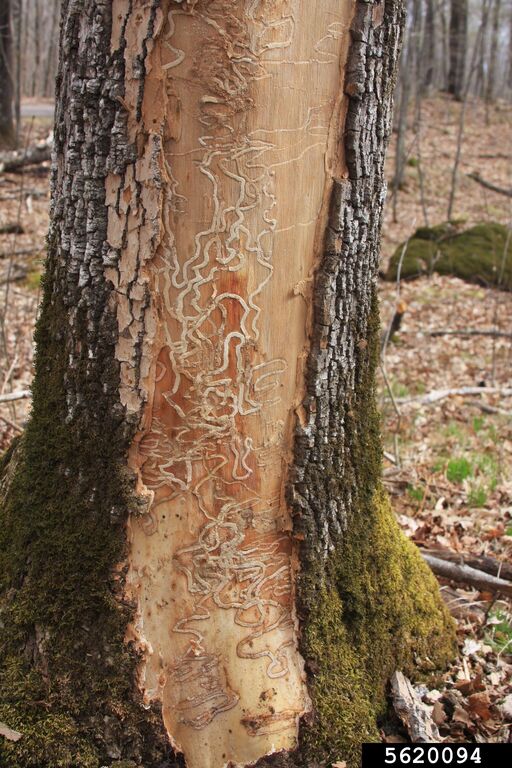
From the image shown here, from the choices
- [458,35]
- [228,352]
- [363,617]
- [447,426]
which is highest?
[458,35]

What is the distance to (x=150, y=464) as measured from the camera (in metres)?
2.18

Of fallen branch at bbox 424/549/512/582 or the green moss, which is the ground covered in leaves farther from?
the green moss

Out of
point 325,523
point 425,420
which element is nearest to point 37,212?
point 425,420

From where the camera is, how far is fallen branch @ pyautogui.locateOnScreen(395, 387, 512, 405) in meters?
6.20

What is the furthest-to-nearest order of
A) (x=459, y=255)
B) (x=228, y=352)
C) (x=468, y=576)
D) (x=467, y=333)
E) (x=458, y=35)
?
(x=458, y=35)
(x=459, y=255)
(x=467, y=333)
(x=468, y=576)
(x=228, y=352)

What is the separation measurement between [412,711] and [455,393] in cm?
431

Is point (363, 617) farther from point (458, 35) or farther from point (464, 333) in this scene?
point (458, 35)

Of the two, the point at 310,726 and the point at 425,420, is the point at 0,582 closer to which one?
the point at 310,726

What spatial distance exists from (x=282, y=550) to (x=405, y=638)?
787 mm

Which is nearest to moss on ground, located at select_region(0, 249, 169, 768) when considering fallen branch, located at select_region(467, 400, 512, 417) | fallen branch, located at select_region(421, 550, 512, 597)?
fallen branch, located at select_region(421, 550, 512, 597)

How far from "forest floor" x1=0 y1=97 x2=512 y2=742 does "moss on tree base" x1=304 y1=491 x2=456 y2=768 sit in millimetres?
153

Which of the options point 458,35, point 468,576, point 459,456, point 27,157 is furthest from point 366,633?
point 458,35

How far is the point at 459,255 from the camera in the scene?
1101 centimetres

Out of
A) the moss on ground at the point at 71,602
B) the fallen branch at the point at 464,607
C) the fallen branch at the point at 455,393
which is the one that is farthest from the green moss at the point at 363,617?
the fallen branch at the point at 455,393
